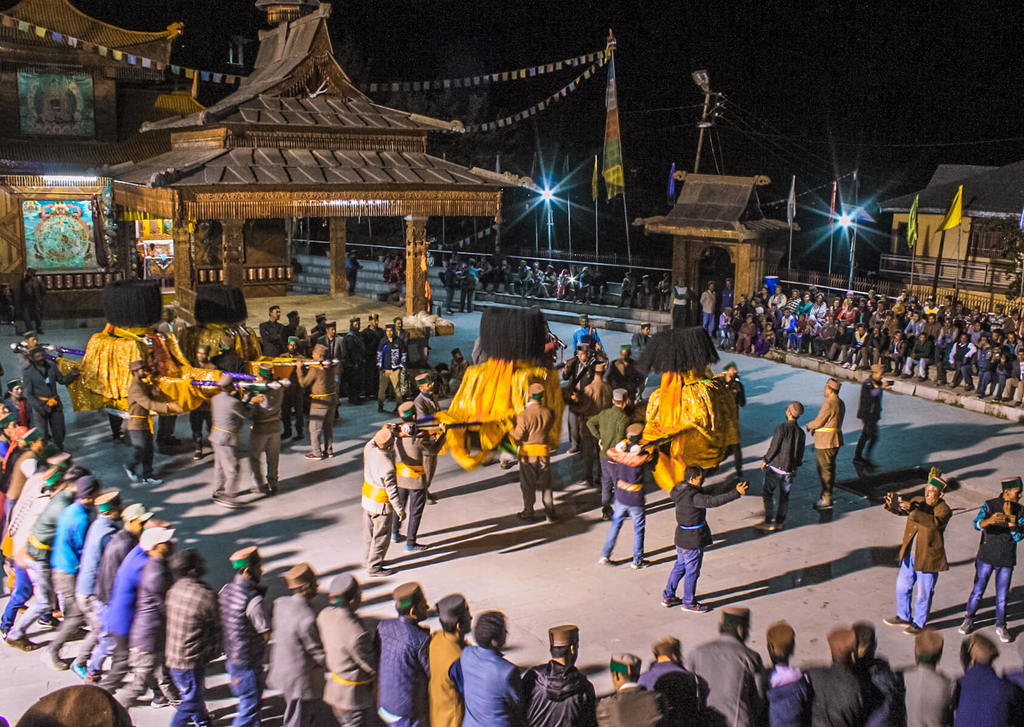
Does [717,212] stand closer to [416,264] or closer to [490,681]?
[416,264]

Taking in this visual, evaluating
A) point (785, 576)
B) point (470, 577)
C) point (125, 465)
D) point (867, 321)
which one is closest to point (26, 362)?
point (125, 465)

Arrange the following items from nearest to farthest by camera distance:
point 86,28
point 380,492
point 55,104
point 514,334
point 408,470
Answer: point 380,492, point 408,470, point 514,334, point 55,104, point 86,28

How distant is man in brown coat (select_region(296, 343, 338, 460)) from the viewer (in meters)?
12.7

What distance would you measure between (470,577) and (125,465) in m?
5.83

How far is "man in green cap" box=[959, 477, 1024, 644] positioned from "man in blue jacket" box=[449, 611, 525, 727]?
517 cm

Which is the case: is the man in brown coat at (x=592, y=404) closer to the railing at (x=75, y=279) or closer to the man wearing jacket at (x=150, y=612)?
the man wearing jacket at (x=150, y=612)

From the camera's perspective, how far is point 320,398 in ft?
42.1

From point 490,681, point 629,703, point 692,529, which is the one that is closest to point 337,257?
point 692,529

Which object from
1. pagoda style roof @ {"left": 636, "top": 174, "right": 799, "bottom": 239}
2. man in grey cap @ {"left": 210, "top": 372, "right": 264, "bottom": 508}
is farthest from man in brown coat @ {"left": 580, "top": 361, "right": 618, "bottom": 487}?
pagoda style roof @ {"left": 636, "top": 174, "right": 799, "bottom": 239}

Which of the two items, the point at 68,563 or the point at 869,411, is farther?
the point at 869,411

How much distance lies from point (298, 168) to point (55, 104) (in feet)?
34.5

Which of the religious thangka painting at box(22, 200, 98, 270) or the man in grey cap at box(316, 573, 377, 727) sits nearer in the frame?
the man in grey cap at box(316, 573, 377, 727)

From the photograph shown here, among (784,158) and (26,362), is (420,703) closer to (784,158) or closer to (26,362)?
(26,362)

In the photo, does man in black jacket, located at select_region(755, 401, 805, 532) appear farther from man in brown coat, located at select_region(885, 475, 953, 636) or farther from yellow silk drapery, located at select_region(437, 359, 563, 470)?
yellow silk drapery, located at select_region(437, 359, 563, 470)
